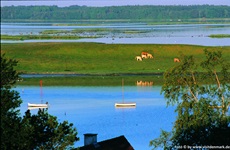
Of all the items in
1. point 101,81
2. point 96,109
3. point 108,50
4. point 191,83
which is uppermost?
point 108,50

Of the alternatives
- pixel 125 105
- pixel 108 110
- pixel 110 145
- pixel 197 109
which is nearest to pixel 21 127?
pixel 110 145

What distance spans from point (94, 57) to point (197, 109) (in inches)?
1926

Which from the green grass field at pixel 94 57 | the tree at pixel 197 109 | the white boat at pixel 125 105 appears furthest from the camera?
the green grass field at pixel 94 57

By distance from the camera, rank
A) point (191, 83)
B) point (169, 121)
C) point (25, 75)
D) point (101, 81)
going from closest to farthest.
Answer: point (191, 83) < point (169, 121) < point (101, 81) < point (25, 75)

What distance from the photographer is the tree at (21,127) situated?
1839 cm

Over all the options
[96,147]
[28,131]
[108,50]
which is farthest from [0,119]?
[108,50]

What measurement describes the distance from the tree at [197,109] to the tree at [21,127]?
169 inches

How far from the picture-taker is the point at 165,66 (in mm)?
65812

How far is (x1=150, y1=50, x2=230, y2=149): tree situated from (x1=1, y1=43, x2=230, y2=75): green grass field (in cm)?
3805

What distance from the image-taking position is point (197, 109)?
23578mm

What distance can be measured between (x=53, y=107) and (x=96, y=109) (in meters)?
2.91

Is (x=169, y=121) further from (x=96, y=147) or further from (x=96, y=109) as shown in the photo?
(x=96, y=147)

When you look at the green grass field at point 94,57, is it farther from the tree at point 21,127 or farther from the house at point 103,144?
the tree at point 21,127

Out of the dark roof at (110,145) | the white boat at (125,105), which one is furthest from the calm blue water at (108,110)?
the dark roof at (110,145)
